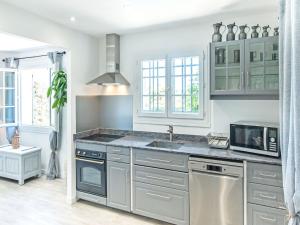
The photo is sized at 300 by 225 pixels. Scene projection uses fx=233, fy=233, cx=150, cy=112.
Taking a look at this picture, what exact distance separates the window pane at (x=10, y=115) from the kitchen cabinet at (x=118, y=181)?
295 centimetres

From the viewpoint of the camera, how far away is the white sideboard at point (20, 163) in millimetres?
4168

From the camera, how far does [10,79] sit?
16.1 ft

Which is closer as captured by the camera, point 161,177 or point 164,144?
point 161,177

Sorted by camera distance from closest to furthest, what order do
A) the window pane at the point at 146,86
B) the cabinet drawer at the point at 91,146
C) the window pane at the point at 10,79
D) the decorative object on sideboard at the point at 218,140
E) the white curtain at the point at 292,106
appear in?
the white curtain at the point at 292,106
the decorative object on sideboard at the point at 218,140
the cabinet drawer at the point at 91,146
the window pane at the point at 146,86
the window pane at the point at 10,79

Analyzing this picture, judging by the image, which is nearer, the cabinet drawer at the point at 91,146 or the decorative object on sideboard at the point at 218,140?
the decorative object on sideboard at the point at 218,140

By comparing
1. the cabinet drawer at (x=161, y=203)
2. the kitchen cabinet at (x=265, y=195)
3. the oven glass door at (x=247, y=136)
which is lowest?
the cabinet drawer at (x=161, y=203)

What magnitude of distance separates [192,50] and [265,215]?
2.18 m

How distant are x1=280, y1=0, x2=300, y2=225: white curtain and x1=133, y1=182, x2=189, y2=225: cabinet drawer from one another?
1498 mm

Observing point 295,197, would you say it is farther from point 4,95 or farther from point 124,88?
point 4,95

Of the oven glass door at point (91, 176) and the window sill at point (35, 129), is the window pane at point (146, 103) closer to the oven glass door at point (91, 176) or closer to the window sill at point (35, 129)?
the oven glass door at point (91, 176)

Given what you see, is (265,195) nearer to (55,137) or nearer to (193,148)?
(193,148)

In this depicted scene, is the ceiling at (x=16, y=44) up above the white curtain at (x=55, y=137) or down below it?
above

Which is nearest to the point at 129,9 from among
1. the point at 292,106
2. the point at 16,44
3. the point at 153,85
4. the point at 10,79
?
the point at 153,85

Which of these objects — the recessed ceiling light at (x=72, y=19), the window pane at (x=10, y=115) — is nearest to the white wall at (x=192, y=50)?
the recessed ceiling light at (x=72, y=19)
